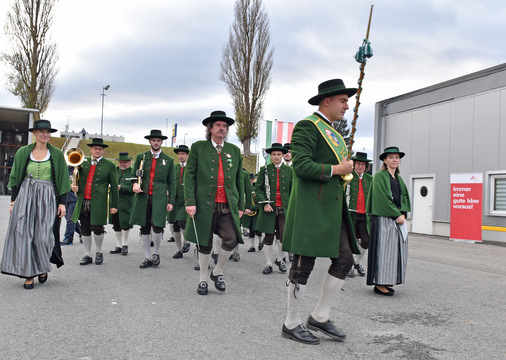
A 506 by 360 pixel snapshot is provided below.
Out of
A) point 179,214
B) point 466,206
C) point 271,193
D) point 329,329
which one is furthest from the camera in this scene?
point 466,206

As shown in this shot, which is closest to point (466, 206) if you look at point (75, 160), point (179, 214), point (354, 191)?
point (354, 191)

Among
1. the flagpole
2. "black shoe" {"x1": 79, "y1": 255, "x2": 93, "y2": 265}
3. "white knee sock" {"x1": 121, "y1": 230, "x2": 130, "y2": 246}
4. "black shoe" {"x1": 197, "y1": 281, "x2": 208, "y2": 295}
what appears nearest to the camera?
the flagpole

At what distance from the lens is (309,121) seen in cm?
383

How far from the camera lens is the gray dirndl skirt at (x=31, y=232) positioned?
5.65 metres

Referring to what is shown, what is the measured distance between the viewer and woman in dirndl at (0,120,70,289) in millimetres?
5672

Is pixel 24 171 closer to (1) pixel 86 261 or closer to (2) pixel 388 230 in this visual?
(1) pixel 86 261

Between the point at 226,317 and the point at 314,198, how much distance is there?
1605 mm

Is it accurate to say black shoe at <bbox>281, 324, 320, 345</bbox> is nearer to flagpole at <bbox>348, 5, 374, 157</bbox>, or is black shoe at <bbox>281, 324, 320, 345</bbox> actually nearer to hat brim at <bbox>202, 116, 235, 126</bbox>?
flagpole at <bbox>348, 5, 374, 157</bbox>

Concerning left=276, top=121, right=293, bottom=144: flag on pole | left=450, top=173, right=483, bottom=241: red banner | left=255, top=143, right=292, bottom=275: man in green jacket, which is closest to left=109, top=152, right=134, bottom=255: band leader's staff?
left=255, top=143, right=292, bottom=275: man in green jacket

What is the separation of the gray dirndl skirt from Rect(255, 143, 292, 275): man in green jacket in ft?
10.7

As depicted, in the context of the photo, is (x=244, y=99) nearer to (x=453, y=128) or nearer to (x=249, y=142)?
(x=249, y=142)

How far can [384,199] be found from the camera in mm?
6055

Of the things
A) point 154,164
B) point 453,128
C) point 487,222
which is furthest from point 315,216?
point 453,128

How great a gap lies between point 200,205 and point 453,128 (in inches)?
536
